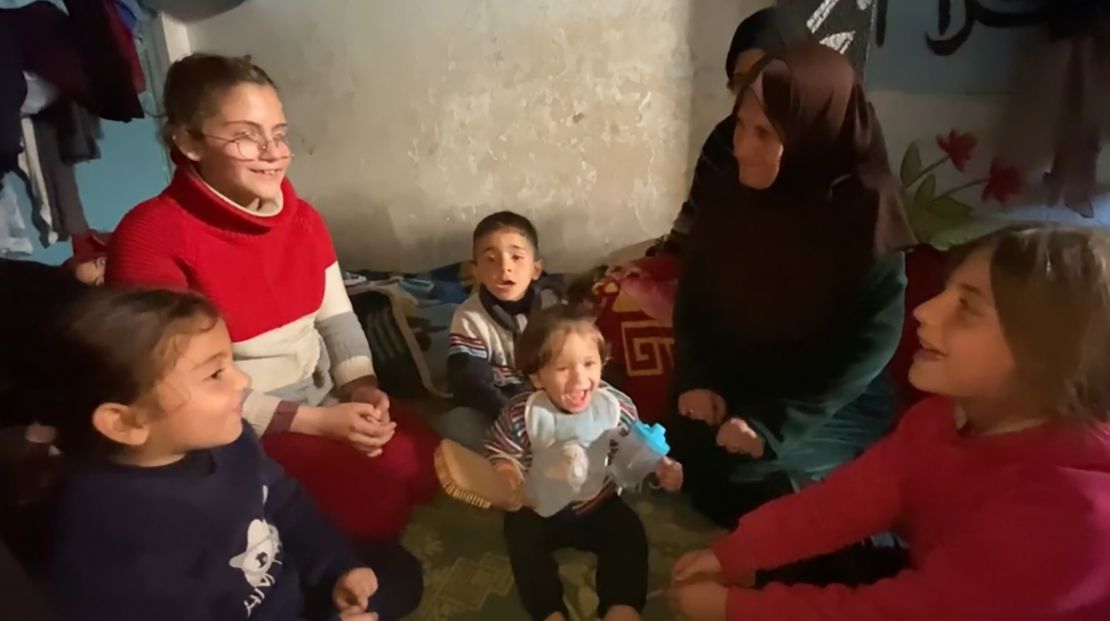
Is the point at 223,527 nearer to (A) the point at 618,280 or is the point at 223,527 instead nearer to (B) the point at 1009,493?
(B) the point at 1009,493

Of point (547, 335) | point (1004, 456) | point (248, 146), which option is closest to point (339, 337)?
point (248, 146)

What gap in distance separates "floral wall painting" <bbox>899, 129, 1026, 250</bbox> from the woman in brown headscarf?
1.97ft

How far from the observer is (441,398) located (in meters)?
1.81

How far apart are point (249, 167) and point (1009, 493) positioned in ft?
3.38

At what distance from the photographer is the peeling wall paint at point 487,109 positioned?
2.03 m

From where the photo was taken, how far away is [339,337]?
153cm

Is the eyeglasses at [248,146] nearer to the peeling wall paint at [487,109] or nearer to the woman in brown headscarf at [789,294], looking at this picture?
the woman in brown headscarf at [789,294]

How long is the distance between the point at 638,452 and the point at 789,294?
0.35 m

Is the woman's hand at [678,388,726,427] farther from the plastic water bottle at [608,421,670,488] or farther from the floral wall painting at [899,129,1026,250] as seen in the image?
the floral wall painting at [899,129,1026,250]

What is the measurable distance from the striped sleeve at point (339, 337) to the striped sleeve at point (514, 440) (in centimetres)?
34

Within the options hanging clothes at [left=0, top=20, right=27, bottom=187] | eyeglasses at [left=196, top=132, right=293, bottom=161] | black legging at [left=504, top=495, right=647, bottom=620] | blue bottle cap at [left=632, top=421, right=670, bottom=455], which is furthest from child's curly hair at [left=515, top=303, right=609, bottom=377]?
hanging clothes at [left=0, top=20, right=27, bottom=187]

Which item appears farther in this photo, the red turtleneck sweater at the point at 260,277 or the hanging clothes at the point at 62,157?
the hanging clothes at the point at 62,157

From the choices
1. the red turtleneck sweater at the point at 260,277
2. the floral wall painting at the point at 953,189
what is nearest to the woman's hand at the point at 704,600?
the red turtleneck sweater at the point at 260,277

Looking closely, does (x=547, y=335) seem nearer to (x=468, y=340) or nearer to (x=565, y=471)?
(x=565, y=471)
